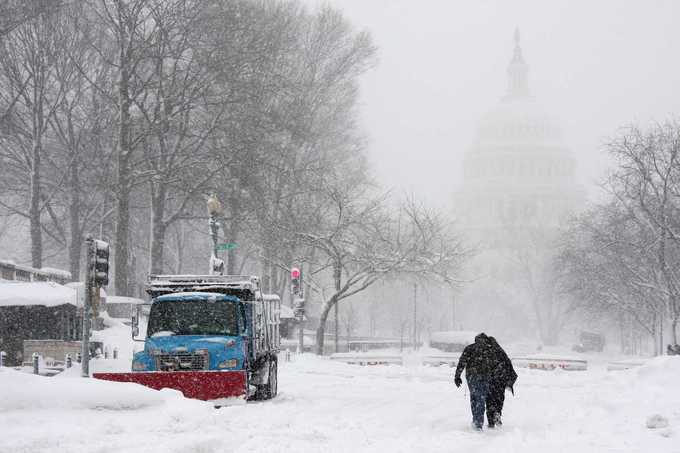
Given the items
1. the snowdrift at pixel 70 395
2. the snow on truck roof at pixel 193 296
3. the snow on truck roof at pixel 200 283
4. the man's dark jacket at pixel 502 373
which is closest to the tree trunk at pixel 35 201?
the snow on truck roof at pixel 200 283

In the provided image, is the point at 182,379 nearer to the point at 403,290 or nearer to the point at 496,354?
the point at 496,354

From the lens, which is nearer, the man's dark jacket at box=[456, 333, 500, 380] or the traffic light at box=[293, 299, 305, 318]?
the man's dark jacket at box=[456, 333, 500, 380]

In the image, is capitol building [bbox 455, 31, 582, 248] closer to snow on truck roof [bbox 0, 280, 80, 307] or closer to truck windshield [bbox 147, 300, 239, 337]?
snow on truck roof [bbox 0, 280, 80, 307]

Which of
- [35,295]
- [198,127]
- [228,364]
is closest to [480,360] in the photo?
[228,364]

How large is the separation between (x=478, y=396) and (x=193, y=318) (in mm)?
6095

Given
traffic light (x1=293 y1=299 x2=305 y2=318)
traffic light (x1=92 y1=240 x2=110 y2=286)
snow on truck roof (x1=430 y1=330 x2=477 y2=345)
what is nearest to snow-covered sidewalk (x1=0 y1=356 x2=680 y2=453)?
traffic light (x1=92 y1=240 x2=110 y2=286)

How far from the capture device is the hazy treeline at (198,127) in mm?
36562

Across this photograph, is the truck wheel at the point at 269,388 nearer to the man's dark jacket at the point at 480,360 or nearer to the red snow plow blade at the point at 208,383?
the red snow plow blade at the point at 208,383

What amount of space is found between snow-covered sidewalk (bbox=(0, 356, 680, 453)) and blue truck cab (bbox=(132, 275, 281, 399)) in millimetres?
905

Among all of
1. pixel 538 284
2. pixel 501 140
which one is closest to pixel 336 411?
pixel 538 284

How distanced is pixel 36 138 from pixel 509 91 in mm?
154209

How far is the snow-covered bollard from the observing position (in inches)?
598

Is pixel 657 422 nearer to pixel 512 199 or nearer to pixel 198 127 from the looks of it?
pixel 198 127

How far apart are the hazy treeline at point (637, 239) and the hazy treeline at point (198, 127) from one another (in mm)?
7757
